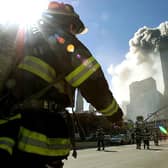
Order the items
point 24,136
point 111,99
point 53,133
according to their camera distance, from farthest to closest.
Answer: point 111,99, point 53,133, point 24,136

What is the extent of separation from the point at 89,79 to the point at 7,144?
0.74 meters

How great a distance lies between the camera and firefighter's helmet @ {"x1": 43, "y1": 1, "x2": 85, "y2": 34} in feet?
8.05

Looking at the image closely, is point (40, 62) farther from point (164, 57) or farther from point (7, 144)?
point (164, 57)

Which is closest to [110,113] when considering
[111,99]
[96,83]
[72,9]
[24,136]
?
[111,99]

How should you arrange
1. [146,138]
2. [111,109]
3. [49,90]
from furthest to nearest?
[146,138], [111,109], [49,90]

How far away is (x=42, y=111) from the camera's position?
2262 millimetres

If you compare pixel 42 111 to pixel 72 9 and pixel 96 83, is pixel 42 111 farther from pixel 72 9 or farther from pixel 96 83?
pixel 72 9

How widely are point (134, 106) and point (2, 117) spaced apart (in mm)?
135047

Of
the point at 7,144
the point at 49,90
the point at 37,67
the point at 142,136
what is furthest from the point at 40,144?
the point at 142,136

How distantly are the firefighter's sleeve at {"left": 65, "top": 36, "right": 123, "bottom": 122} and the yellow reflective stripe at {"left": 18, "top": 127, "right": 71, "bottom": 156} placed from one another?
0.38 m

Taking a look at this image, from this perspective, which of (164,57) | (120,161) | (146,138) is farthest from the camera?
(164,57)

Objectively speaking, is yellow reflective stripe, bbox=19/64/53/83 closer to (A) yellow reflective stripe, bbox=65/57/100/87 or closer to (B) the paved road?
(A) yellow reflective stripe, bbox=65/57/100/87

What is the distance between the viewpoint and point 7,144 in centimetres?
196

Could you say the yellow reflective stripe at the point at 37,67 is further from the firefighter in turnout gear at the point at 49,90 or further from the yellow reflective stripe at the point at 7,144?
the yellow reflective stripe at the point at 7,144
